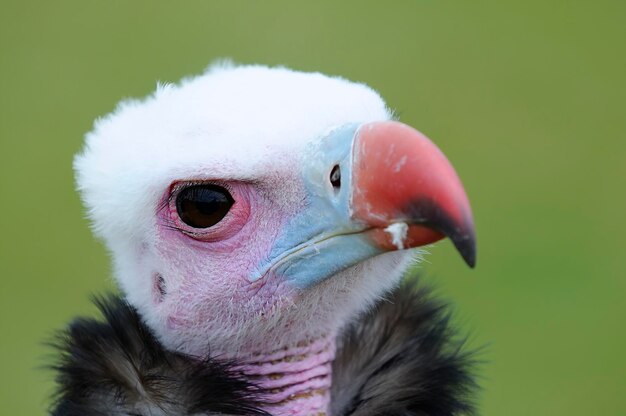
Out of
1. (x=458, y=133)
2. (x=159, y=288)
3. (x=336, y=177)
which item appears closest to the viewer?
(x=336, y=177)

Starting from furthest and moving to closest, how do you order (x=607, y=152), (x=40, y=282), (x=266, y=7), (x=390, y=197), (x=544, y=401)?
(x=266, y=7) → (x=607, y=152) → (x=40, y=282) → (x=544, y=401) → (x=390, y=197)

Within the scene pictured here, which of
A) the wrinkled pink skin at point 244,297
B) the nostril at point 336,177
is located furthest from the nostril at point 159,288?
the nostril at point 336,177

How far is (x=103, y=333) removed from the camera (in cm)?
260

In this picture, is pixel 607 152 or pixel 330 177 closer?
pixel 330 177

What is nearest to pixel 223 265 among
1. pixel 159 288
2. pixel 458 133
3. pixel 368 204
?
pixel 159 288

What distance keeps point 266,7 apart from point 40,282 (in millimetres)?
3374

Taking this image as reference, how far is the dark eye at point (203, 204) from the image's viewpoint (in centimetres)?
243

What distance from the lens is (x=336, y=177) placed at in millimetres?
2287

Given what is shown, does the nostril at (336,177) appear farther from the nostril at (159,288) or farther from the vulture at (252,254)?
the nostril at (159,288)

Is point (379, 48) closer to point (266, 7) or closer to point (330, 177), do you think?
point (266, 7)

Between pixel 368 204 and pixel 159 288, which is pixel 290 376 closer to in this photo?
pixel 159 288

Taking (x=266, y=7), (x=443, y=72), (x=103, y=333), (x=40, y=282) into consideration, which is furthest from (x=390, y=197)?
(x=266, y=7)

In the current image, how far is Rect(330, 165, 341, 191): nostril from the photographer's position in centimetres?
227

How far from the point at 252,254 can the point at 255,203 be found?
11cm
